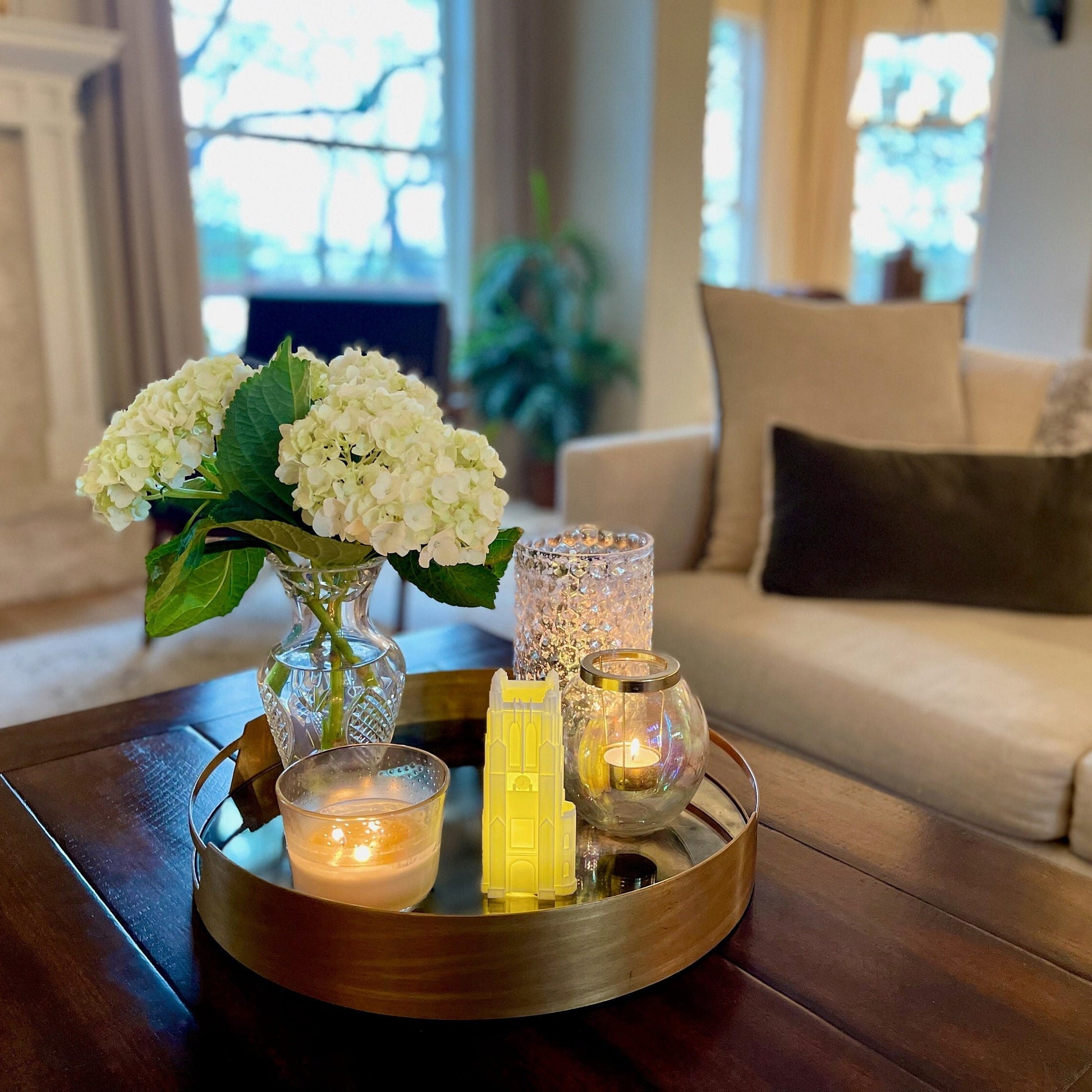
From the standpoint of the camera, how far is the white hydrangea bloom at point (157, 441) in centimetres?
84

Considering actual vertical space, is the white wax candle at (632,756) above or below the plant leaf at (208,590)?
below

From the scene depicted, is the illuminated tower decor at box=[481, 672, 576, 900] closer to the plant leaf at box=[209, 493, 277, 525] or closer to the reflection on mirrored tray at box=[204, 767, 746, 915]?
the reflection on mirrored tray at box=[204, 767, 746, 915]

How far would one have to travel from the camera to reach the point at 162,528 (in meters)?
2.70

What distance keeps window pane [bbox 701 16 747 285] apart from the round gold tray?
5200 millimetres

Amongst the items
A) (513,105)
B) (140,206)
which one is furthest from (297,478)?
(513,105)

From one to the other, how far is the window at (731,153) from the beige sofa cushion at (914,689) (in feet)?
14.2

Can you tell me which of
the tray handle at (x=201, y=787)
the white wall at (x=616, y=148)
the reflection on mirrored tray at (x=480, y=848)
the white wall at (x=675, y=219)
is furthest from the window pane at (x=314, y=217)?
the reflection on mirrored tray at (x=480, y=848)

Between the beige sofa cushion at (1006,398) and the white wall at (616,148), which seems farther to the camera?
the white wall at (616,148)

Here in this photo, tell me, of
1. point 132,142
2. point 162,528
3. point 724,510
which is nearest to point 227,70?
point 132,142

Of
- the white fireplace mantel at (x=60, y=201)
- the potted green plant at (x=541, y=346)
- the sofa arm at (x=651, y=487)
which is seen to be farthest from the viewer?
the potted green plant at (x=541, y=346)

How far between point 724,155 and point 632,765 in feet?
18.5

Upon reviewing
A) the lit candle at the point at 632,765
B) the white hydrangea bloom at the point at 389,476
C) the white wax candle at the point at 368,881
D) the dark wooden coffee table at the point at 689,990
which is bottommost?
the dark wooden coffee table at the point at 689,990

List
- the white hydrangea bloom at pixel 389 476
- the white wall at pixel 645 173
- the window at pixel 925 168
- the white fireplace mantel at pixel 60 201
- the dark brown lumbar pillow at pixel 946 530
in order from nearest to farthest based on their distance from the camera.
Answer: the white hydrangea bloom at pixel 389 476
the dark brown lumbar pillow at pixel 946 530
the white fireplace mantel at pixel 60 201
the white wall at pixel 645 173
the window at pixel 925 168

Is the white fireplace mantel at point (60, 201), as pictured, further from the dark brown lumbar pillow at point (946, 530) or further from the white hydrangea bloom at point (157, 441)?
the white hydrangea bloom at point (157, 441)
